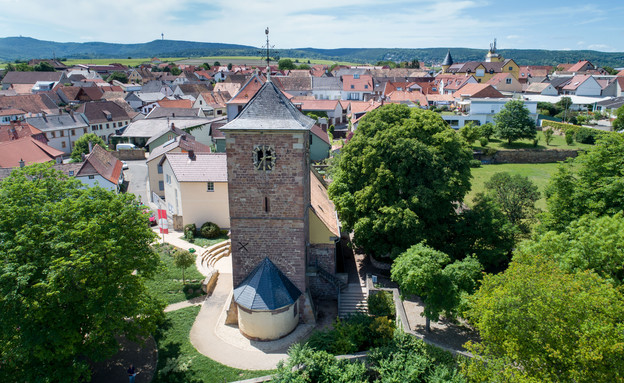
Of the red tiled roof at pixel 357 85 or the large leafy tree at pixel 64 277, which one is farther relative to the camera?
the red tiled roof at pixel 357 85

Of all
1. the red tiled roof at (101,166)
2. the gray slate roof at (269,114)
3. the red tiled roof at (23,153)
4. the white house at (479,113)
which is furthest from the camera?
the white house at (479,113)

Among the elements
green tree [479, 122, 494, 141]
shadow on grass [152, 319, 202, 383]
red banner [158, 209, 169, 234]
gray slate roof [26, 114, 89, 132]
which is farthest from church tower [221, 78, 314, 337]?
gray slate roof [26, 114, 89, 132]

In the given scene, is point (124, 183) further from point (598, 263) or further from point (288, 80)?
point (288, 80)

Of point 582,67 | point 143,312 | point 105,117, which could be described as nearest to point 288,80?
point 105,117

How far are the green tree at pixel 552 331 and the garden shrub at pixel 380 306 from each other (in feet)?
26.0

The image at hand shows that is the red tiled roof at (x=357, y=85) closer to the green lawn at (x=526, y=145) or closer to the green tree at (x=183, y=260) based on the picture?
the green lawn at (x=526, y=145)

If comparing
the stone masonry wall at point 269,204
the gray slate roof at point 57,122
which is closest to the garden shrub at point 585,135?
the stone masonry wall at point 269,204

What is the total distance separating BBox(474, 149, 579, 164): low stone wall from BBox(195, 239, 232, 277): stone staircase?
45.0 m

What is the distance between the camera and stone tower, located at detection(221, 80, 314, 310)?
23031 millimetres

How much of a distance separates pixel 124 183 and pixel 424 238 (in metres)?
43.2

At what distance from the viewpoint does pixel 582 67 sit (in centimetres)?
16275

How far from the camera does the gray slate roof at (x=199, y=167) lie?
40.0m

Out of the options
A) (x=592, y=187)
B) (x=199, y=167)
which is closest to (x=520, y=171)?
(x=592, y=187)

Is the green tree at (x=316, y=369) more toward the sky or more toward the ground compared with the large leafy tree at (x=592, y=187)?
more toward the ground
